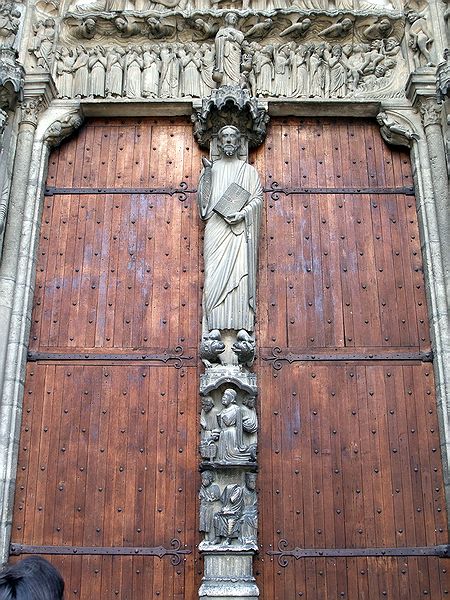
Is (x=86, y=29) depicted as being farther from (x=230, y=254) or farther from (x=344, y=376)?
(x=344, y=376)

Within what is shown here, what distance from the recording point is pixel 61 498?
6.26m

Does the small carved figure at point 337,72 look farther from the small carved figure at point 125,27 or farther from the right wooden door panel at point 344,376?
the small carved figure at point 125,27

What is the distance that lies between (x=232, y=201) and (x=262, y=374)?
64.9 inches

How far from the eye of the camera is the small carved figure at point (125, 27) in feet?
25.4

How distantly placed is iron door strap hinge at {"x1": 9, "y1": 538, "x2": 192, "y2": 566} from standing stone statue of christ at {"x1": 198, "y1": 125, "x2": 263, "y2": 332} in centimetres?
193

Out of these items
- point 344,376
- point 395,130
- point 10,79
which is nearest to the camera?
point 344,376

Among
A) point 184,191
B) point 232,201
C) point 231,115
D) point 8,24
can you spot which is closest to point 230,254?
point 232,201

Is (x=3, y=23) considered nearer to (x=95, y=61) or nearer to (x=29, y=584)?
(x=95, y=61)

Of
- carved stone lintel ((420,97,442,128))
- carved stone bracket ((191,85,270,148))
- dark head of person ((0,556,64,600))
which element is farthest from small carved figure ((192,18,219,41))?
dark head of person ((0,556,64,600))

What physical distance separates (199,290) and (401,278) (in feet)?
6.40

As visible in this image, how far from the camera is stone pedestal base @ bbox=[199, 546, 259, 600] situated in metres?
5.61

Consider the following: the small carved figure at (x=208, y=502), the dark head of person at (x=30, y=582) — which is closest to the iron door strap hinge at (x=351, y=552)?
the small carved figure at (x=208, y=502)

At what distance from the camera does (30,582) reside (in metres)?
1.75

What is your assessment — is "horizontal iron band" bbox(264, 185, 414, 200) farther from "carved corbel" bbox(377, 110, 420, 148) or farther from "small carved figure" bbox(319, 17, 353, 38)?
"small carved figure" bbox(319, 17, 353, 38)
